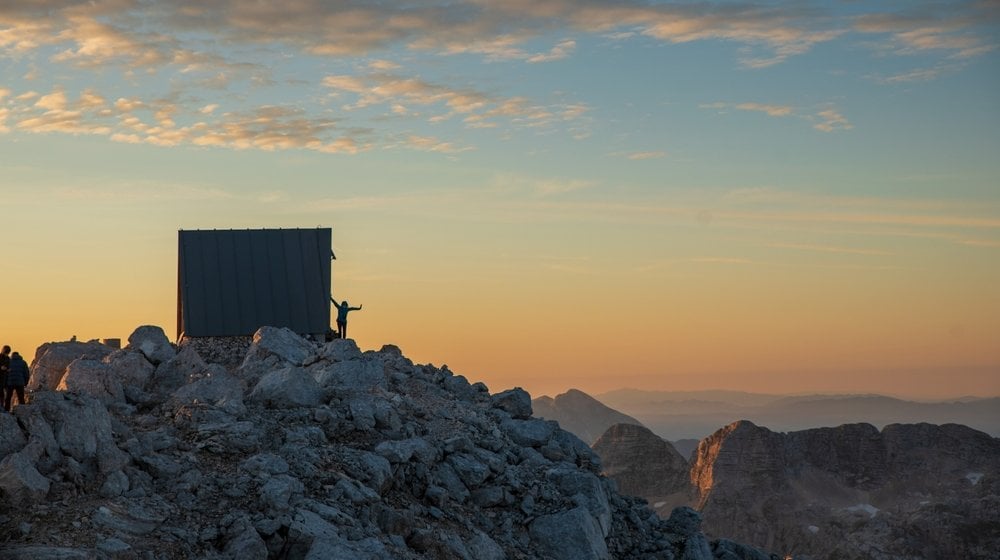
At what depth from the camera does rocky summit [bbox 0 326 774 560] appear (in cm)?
2420

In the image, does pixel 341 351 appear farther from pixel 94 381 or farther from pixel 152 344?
pixel 94 381

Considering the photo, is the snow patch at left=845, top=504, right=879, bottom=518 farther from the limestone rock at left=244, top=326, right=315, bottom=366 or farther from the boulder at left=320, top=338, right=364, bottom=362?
the boulder at left=320, top=338, right=364, bottom=362

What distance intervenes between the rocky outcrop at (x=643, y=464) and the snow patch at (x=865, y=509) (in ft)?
99.0

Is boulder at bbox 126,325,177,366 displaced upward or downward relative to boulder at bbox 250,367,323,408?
upward

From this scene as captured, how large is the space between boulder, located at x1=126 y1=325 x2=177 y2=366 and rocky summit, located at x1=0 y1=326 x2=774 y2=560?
7 centimetres

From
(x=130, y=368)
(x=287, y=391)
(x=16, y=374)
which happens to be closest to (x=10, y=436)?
(x=16, y=374)

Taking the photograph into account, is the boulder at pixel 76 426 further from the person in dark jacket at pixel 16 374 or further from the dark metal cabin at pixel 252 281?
the dark metal cabin at pixel 252 281

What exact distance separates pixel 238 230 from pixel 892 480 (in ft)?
405

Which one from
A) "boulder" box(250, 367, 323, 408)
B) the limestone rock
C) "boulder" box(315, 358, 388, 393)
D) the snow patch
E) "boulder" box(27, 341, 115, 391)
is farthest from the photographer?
the snow patch

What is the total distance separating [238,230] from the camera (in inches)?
1778

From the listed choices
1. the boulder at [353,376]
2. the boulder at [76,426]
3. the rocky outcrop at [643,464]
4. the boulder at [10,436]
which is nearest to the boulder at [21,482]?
the boulder at [10,436]

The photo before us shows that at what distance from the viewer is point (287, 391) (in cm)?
3272

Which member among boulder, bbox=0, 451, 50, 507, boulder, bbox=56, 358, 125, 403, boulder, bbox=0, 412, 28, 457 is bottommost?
boulder, bbox=0, 451, 50, 507

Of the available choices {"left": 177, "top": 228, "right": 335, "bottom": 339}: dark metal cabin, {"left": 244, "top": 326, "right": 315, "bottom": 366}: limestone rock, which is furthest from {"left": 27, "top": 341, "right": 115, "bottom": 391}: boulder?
{"left": 244, "top": 326, "right": 315, "bottom": 366}: limestone rock
